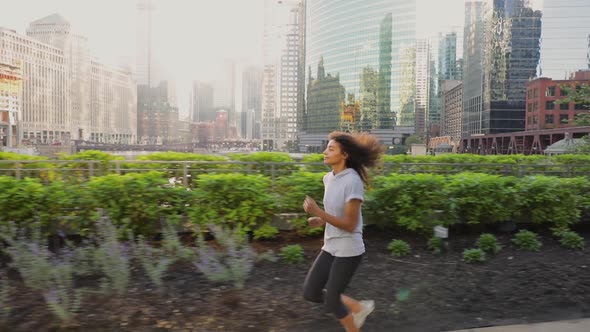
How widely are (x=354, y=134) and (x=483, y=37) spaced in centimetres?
14849

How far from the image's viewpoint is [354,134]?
11.7 ft

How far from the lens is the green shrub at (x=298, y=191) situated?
6.54 metres

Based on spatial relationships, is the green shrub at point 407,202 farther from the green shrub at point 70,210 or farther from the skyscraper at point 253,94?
the skyscraper at point 253,94

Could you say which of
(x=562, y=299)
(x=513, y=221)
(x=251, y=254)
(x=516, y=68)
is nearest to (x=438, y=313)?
(x=562, y=299)

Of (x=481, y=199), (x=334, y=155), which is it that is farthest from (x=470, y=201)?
(x=334, y=155)

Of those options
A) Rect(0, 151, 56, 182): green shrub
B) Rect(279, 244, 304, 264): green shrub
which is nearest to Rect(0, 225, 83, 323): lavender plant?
Rect(279, 244, 304, 264): green shrub

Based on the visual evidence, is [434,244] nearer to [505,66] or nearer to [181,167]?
[181,167]

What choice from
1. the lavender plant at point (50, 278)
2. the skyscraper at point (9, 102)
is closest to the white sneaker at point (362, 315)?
the lavender plant at point (50, 278)

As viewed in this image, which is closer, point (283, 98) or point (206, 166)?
point (206, 166)

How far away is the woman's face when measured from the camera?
3316mm

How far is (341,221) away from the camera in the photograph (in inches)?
122

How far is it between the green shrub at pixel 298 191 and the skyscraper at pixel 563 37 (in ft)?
409

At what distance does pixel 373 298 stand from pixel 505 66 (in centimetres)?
12806

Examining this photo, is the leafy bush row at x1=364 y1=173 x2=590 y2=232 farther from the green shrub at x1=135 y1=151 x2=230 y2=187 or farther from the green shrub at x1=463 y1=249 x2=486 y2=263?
the green shrub at x1=135 y1=151 x2=230 y2=187
